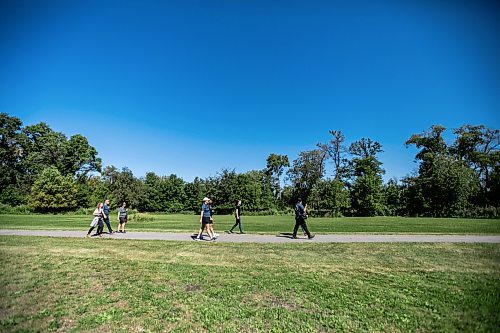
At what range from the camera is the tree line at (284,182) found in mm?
47719

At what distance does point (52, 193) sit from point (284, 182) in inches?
1944

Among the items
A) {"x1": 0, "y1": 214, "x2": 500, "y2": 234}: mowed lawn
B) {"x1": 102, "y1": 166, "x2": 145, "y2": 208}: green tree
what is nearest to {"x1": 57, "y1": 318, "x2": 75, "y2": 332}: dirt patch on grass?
{"x1": 0, "y1": 214, "x2": 500, "y2": 234}: mowed lawn

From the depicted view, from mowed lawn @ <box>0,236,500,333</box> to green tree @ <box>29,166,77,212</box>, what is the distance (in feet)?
155

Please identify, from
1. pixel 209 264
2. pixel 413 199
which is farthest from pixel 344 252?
pixel 413 199

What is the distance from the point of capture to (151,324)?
5.20 metres

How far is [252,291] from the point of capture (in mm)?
6629

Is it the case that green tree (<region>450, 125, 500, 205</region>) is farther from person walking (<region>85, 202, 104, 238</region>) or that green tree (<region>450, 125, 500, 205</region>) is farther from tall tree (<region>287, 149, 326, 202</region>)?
person walking (<region>85, 202, 104, 238</region>)

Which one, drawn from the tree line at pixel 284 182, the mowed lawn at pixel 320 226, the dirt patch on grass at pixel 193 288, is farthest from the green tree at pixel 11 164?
the dirt patch on grass at pixel 193 288

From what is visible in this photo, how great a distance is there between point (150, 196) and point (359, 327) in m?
67.6

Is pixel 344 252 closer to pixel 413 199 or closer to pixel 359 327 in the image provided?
pixel 359 327

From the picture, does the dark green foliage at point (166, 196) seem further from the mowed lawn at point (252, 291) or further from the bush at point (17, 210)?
the mowed lawn at point (252, 291)

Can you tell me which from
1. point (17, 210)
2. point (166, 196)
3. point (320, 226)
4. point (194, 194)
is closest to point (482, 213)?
point (320, 226)

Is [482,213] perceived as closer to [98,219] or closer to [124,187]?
[98,219]

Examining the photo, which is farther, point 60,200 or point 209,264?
point 60,200
